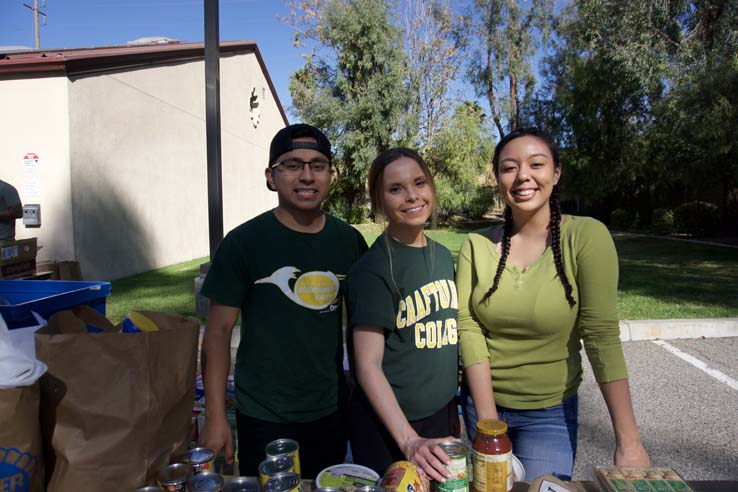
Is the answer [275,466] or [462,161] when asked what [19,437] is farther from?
[462,161]

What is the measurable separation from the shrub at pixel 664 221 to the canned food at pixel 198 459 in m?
22.1

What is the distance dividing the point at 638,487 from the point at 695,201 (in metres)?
21.7

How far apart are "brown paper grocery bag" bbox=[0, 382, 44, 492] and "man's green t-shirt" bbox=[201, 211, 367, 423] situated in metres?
0.80

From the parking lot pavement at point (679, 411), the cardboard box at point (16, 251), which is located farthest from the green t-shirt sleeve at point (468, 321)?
the cardboard box at point (16, 251)

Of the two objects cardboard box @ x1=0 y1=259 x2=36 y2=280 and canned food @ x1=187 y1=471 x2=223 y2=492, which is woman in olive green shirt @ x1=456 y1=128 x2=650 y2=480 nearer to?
canned food @ x1=187 y1=471 x2=223 y2=492

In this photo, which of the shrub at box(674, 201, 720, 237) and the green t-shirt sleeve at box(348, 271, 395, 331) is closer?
the green t-shirt sleeve at box(348, 271, 395, 331)

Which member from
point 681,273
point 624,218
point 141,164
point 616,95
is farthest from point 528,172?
point 624,218

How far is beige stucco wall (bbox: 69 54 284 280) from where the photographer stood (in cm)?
1005

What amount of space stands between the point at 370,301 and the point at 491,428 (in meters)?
0.61

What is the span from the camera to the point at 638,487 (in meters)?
1.53

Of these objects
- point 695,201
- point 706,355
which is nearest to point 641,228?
point 695,201

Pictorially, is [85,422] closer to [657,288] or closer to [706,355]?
[706,355]

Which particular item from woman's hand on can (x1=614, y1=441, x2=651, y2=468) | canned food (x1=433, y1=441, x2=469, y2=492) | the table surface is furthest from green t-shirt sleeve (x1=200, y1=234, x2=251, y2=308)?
woman's hand on can (x1=614, y1=441, x2=651, y2=468)

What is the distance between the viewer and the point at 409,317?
1972 mm
